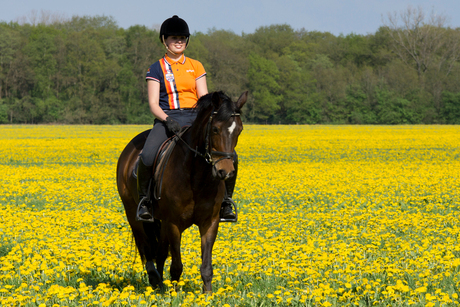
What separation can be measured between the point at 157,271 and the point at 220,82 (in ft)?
316

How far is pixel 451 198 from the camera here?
13484mm

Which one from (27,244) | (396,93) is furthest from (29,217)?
(396,93)

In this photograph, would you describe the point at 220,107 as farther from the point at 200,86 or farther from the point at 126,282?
the point at 126,282

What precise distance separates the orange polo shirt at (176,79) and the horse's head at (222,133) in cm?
98

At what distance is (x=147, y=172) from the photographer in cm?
630

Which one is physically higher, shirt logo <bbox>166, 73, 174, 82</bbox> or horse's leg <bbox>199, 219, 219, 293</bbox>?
shirt logo <bbox>166, 73, 174, 82</bbox>

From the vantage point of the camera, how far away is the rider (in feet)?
20.6

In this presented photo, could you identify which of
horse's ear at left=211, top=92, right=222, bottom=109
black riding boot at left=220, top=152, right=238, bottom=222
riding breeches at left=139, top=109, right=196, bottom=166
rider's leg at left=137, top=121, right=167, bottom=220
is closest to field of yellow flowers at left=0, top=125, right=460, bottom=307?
black riding boot at left=220, top=152, right=238, bottom=222

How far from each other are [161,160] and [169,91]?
853mm

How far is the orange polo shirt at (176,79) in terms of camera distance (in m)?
6.33

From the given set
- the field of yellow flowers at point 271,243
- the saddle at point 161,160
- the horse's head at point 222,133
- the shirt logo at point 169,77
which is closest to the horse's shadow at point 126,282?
the field of yellow flowers at point 271,243

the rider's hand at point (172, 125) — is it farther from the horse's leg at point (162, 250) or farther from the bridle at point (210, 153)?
the horse's leg at point (162, 250)

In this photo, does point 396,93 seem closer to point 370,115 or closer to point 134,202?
point 370,115

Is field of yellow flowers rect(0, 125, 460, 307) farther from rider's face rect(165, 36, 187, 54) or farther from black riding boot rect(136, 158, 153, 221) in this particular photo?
rider's face rect(165, 36, 187, 54)
